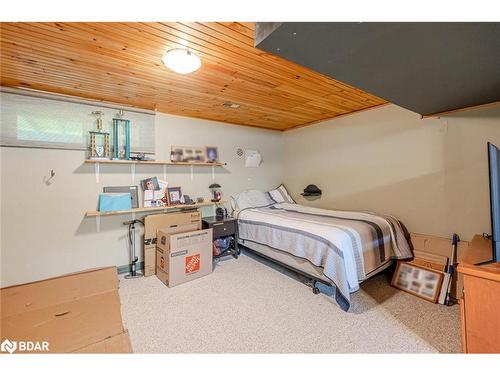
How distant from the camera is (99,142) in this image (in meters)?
2.78

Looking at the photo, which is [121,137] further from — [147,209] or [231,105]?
[231,105]

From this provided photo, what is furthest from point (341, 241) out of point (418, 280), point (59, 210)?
point (59, 210)

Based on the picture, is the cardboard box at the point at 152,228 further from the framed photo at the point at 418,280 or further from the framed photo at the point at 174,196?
the framed photo at the point at 418,280

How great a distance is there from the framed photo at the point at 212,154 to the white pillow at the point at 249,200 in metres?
0.72

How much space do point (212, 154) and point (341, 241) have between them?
2.42 meters

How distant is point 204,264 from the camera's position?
113 inches

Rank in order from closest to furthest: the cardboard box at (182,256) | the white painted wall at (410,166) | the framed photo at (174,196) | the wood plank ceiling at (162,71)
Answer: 1. the wood plank ceiling at (162,71)
2. the white painted wall at (410,166)
3. the cardboard box at (182,256)
4. the framed photo at (174,196)

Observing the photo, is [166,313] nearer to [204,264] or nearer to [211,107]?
[204,264]

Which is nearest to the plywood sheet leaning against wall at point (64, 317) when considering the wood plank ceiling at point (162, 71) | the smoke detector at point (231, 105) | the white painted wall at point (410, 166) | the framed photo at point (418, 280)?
the wood plank ceiling at point (162, 71)

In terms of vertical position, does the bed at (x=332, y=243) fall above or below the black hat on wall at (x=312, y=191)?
below

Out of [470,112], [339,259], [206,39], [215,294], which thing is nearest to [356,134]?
[470,112]

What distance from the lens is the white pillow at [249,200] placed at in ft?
12.6

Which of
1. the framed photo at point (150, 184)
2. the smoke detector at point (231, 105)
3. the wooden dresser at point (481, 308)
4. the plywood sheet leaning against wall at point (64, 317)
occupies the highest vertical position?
the smoke detector at point (231, 105)

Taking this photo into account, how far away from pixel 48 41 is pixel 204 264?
2506mm
